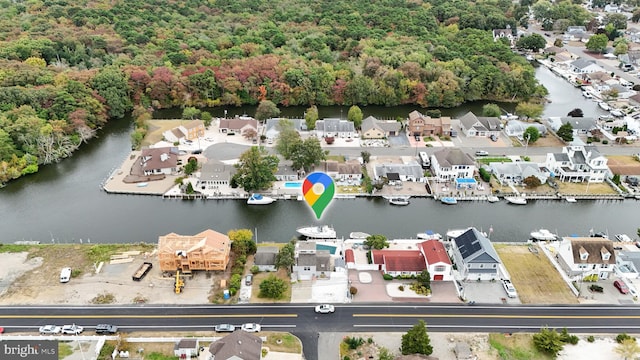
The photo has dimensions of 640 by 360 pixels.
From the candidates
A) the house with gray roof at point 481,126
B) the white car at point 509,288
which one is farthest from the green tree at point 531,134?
the white car at point 509,288

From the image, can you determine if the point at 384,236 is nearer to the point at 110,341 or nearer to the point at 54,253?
the point at 110,341

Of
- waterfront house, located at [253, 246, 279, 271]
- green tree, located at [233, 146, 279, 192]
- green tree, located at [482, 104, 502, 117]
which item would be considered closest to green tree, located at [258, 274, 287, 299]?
waterfront house, located at [253, 246, 279, 271]

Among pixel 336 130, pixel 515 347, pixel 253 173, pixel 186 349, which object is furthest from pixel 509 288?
pixel 336 130

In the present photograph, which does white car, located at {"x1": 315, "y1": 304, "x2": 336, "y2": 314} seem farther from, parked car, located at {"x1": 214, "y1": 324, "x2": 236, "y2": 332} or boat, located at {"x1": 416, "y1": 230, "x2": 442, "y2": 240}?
boat, located at {"x1": 416, "y1": 230, "x2": 442, "y2": 240}

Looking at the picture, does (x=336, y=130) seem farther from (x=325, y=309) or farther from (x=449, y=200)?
(x=325, y=309)

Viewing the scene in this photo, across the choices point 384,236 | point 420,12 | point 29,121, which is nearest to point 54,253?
point 29,121
